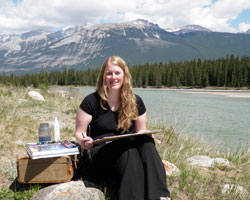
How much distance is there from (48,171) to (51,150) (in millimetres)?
245

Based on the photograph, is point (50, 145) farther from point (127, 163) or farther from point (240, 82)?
point (240, 82)

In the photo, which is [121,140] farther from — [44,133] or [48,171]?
[44,133]

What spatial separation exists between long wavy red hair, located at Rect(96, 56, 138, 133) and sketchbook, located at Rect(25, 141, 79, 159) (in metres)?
0.57

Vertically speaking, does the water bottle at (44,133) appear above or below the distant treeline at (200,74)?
below

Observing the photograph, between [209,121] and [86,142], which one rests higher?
[86,142]

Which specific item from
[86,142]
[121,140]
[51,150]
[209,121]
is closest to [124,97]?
[121,140]

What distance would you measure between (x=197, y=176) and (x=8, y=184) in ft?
7.73

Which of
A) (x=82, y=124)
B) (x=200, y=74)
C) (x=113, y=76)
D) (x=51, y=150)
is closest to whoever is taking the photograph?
(x=51, y=150)

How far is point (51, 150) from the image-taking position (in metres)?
2.84

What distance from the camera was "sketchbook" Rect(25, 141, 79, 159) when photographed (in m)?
2.77

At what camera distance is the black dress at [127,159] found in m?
2.58

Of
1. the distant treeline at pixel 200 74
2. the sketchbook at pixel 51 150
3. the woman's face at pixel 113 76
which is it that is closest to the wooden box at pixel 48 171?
the sketchbook at pixel 51 150

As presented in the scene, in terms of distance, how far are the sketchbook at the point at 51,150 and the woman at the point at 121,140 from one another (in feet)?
0.49

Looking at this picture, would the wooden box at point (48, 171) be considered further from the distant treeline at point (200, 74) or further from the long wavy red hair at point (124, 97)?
the distant treeline at point (200, 74)
